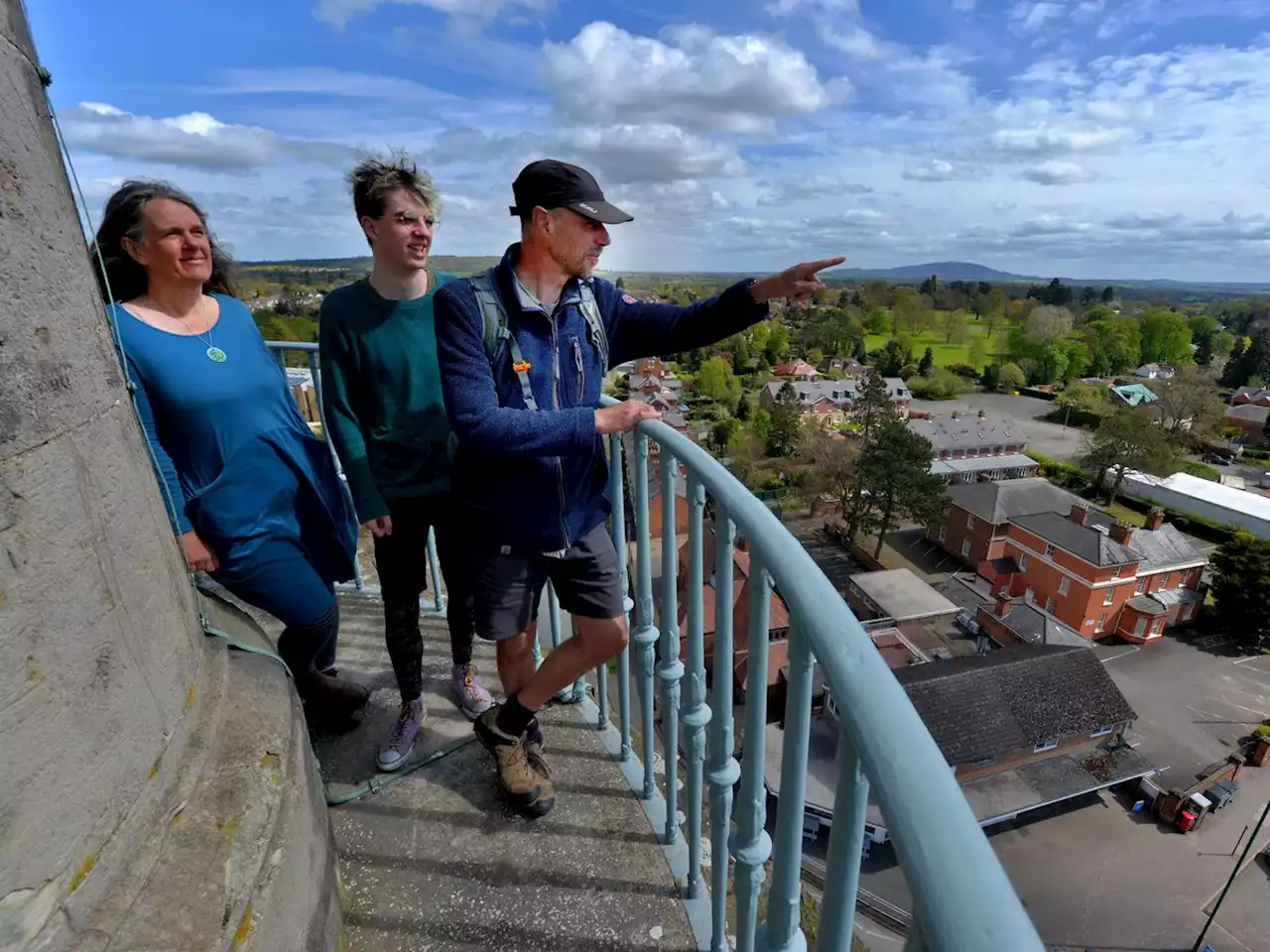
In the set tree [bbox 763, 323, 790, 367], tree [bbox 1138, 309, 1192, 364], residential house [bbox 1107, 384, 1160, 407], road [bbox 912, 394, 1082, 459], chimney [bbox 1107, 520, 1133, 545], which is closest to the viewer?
chimney [bbox 1107, 520, 1133, 545]

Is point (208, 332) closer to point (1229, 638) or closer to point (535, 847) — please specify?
point (535, 847)

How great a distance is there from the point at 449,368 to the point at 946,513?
29.4 metres

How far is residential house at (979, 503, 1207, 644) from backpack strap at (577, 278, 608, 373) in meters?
23.4

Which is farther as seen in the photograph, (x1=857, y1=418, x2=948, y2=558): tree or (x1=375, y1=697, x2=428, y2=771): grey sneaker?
(x1=857, y1=418, x2=948, y2=558): tree

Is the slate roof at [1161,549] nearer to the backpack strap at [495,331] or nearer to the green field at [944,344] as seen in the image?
the backpack strap at [495,331]

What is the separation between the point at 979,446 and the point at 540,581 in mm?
40689

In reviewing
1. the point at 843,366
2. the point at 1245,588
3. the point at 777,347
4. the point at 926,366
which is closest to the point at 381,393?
the point at 1245,588

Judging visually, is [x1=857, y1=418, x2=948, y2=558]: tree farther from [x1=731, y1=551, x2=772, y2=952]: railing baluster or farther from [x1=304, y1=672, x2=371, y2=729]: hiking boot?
[x1=731, y1=551, x2=772, y2=952]: railing baluster

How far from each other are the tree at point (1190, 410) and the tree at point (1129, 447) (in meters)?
9.23

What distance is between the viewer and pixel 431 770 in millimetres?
2584

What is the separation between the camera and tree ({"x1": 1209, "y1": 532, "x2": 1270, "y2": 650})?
70.9ft

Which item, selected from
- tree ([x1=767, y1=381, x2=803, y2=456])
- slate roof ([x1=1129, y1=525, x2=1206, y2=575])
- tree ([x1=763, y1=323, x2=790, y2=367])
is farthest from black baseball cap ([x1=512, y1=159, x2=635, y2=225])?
tree ([x1=763, y1=323, x2=790, y2=367])

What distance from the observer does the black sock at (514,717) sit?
7.74ft

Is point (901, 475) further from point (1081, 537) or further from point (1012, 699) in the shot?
point (1012, 699)
